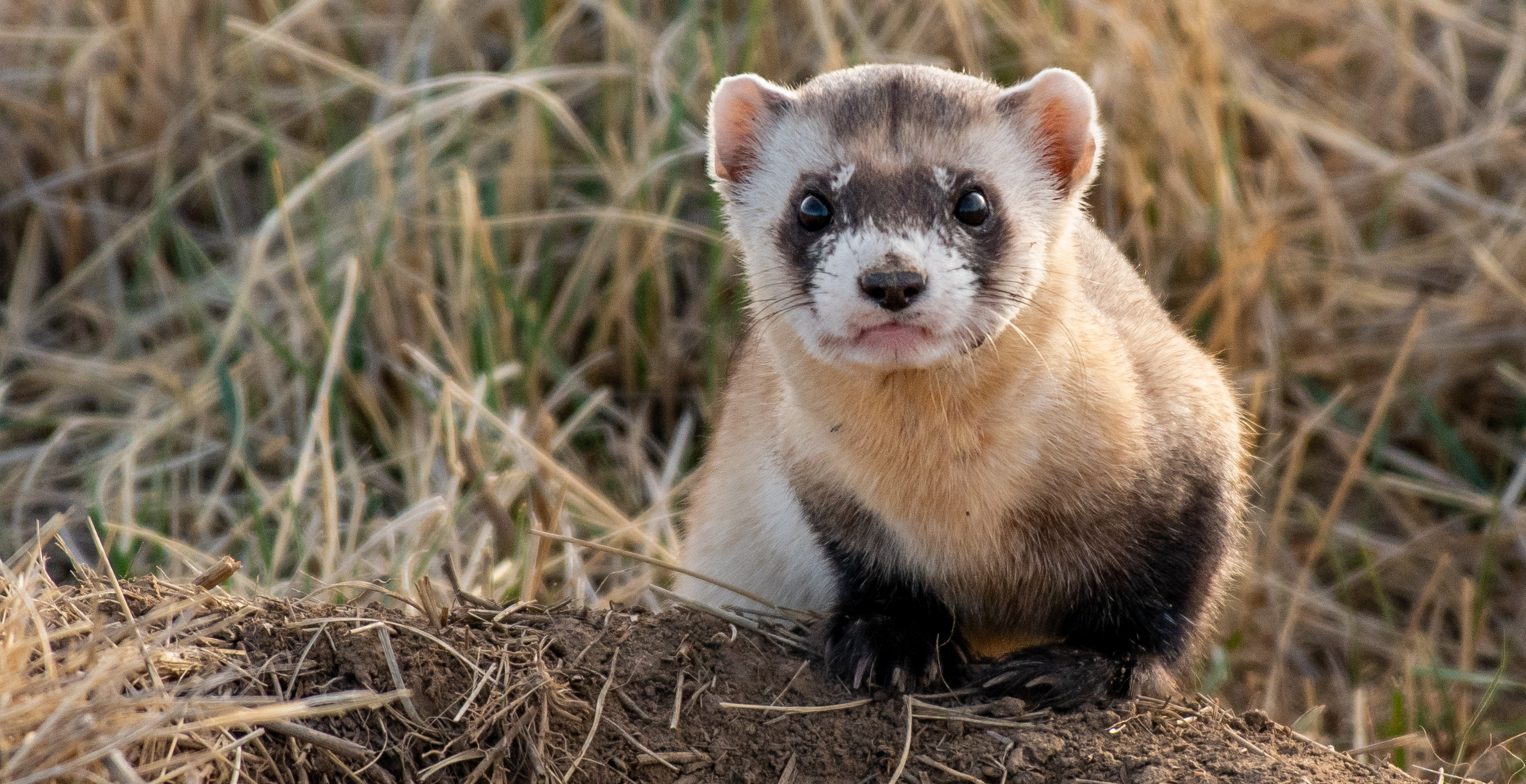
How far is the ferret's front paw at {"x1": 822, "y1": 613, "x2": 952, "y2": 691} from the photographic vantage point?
2832mm

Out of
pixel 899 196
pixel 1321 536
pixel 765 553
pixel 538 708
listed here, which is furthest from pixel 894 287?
pixel 1321 536

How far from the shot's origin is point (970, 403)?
286cm

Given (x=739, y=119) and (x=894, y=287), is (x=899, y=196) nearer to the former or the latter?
(x=894, y=287)

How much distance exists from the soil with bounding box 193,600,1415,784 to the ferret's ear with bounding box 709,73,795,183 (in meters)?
1.02

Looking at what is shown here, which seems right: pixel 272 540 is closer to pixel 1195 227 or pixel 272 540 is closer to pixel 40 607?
pixel 40 607

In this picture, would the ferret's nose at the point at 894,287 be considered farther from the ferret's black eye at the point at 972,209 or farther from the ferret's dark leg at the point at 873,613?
Result: the ferret's dark leg at the point at 873,613

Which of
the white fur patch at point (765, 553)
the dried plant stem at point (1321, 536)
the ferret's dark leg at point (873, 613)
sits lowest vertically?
the dried plant stem at point (1321, 536)

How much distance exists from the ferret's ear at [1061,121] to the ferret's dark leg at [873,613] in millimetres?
812

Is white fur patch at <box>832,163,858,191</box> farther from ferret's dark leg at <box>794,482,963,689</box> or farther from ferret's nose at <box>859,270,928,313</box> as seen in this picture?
ferret's dark leg at <box>794,482,963,689</box>

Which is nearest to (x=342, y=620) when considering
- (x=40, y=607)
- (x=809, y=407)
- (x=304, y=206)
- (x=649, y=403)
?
(x=40, y=607)

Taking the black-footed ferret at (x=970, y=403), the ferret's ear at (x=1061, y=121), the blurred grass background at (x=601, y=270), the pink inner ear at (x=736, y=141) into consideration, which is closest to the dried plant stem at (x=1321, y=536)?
the blurred grass background at (x=601, y=270)

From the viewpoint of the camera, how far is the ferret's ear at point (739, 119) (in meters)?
3.19

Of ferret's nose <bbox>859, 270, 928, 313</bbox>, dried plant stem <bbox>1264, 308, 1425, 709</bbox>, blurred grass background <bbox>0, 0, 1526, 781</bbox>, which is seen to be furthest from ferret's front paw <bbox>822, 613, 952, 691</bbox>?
dried plant stem <bbox>1264, 308, 1425, 709</bbox>

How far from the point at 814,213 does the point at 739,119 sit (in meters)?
0.48
